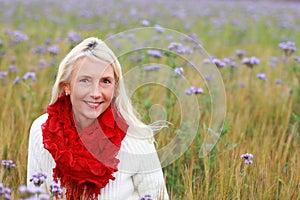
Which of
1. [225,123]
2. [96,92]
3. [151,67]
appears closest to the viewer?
[96,92]

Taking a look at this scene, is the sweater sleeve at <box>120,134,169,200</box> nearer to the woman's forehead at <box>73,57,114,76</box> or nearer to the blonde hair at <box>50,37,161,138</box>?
the blonde hair at <box>50,37,161,138</box>

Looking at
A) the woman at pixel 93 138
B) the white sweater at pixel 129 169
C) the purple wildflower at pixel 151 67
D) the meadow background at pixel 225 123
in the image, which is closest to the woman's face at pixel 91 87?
the woman at pixel 93 138

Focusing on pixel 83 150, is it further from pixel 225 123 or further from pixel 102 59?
pixel 225 123

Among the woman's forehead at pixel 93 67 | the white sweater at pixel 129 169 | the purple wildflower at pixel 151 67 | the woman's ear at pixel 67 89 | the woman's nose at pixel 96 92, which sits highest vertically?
the purple wildflower at pixel 151 67

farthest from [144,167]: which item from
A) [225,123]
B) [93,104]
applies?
[225,123]

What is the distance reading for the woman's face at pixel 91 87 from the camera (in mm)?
2328

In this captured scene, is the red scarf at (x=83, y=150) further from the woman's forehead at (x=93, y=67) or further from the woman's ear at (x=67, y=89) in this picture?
the woman's forehead at (x=93, y=67)

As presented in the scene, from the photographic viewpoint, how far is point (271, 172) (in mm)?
2818

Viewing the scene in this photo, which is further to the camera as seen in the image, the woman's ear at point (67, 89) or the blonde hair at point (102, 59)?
the woman's ear at point (67, 89)

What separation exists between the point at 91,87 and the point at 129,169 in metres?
0.49

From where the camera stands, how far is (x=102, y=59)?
7.72ft

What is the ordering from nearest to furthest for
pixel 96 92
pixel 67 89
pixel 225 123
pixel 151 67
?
pixel 96 92, pixel 67 89, pixel 225 123, pixel 151 67

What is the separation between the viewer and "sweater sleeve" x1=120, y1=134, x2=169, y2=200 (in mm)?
2475

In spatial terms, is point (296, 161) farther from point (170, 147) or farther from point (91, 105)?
point (91, 105)
